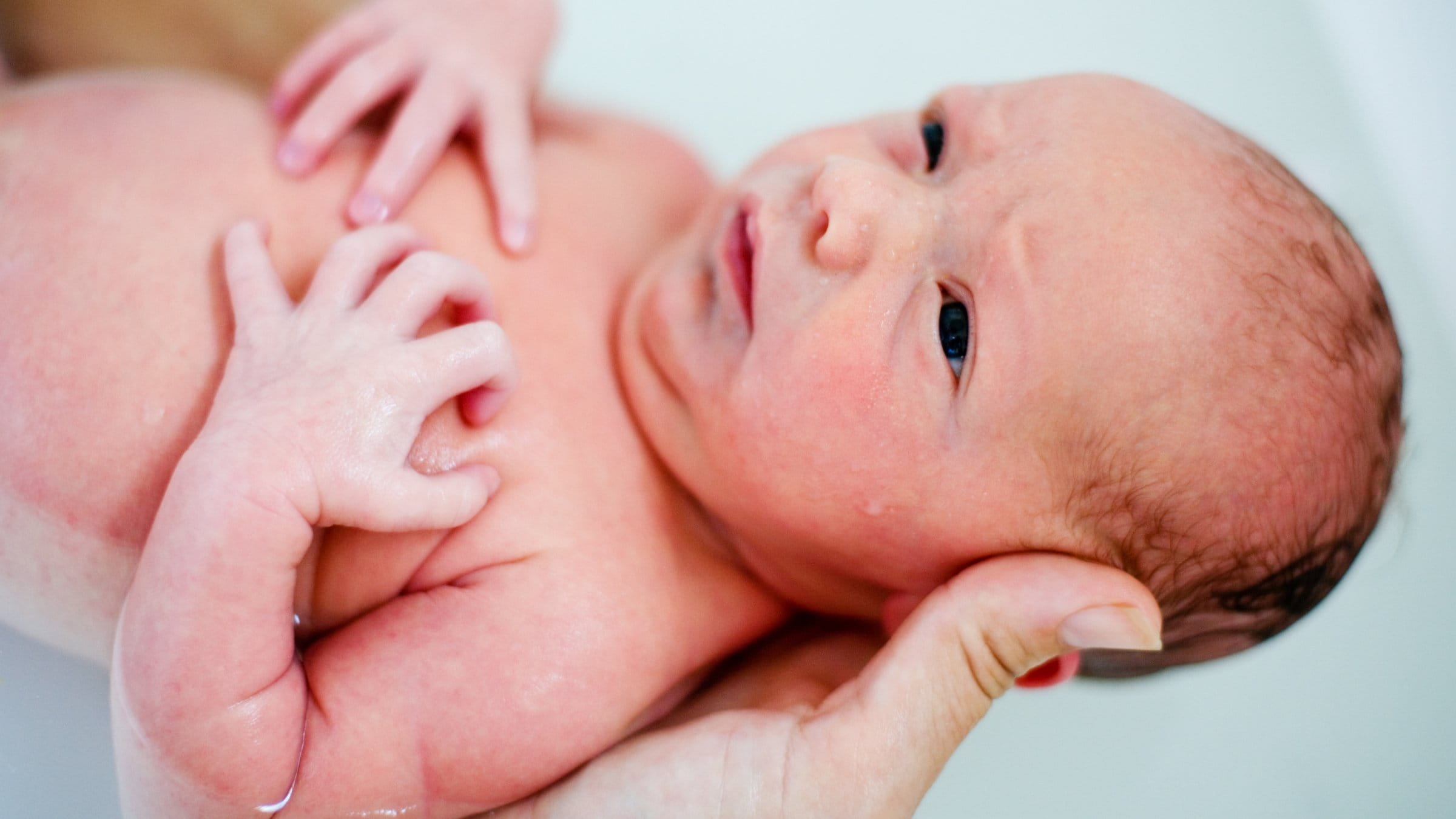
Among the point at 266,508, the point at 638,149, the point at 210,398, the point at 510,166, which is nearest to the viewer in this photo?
the point at 266,508

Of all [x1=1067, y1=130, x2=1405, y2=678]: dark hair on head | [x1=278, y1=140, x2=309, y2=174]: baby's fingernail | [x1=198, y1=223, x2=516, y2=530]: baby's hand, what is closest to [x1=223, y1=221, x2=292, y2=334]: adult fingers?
[x1=198, y1=223, x2=516, y2=530]: baby's hand

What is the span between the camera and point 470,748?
0.88 m

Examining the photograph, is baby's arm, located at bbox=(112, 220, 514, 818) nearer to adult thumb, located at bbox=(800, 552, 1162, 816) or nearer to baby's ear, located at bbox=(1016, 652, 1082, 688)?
adult thumb, located at bbox=(800, 552, 1162, 816)

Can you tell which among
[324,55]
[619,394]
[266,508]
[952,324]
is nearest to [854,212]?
[952,324]

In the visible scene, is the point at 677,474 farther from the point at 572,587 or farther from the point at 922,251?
the point at 922,251

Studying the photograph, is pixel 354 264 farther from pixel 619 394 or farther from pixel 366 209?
pixel 619 394

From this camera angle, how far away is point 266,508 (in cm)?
80

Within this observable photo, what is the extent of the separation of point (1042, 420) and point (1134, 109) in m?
0.30

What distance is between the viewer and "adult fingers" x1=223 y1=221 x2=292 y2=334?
2.94ft

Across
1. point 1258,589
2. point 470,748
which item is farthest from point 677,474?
point 1258,589

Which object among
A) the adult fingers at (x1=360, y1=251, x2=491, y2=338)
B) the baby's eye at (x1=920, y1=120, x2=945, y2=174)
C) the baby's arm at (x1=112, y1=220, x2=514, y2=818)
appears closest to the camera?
the baby's arm at (x1=112, y1=220, x2=514, y2=818)

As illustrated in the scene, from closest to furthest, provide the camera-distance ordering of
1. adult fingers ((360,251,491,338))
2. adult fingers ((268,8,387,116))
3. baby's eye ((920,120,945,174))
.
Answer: adult fingers ((360,251,491,338)) < baby's eye ((920,120,945,174)) < adult fingers ((268,8,387,116))

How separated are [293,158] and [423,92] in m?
0.16

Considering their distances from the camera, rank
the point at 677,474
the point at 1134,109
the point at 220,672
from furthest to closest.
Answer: the point at 677,474 < the point at 1134,109 < the point at 220,672
